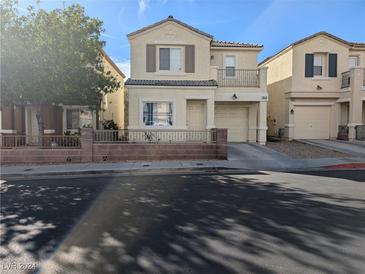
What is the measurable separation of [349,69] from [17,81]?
64.5ft

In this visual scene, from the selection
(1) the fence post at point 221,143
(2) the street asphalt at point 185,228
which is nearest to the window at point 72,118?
(1) the fence post at point 221,143

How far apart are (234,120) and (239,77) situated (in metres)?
2.89

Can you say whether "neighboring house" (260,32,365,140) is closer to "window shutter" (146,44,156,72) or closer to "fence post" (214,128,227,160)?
"fence post" (214,128,227,160)

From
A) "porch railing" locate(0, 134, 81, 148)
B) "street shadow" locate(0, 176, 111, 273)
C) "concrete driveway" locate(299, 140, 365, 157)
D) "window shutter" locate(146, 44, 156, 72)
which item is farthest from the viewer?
"window shutter" locate(146, 44, 156, 72)

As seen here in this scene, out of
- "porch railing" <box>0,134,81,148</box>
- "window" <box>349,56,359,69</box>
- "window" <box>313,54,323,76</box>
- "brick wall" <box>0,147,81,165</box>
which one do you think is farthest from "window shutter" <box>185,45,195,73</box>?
"window" <box>349,56,359,69</box>

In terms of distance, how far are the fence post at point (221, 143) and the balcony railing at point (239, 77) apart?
5332 millimetres

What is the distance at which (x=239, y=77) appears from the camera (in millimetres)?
18844

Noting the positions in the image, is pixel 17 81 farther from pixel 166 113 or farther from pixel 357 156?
pixel 357 156

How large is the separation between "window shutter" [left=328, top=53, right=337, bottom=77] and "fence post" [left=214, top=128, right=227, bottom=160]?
35.4 feet

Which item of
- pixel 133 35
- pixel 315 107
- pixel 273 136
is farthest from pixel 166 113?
pixel 315 107

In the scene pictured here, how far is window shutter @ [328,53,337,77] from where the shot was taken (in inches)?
770

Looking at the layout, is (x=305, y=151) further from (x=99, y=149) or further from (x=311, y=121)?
(x=99, y=149)

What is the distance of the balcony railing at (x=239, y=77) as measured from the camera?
60.3ft

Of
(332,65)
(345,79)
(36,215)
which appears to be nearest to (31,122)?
(36,215)
